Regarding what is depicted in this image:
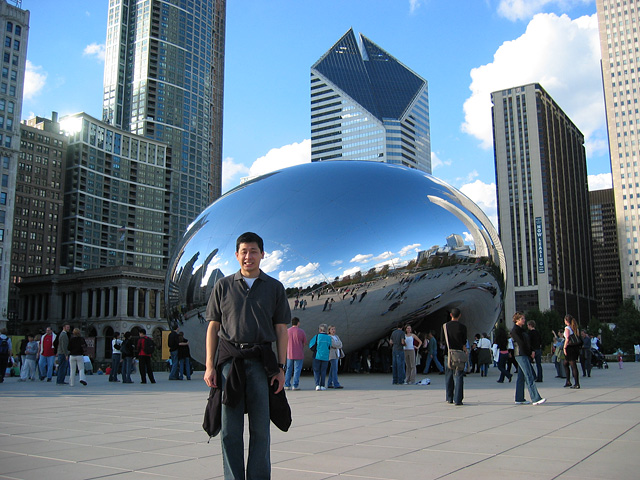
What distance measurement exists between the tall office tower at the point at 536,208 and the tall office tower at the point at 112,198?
8240cm

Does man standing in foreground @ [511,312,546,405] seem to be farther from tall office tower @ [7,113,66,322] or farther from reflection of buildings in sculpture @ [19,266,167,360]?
tall office tower @ [7,113,66,322]

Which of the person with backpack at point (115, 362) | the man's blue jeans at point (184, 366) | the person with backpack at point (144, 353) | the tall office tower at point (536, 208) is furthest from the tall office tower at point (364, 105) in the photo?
the person with backpack at point (144, 353)

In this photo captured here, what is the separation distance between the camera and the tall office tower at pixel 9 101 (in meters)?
82.0

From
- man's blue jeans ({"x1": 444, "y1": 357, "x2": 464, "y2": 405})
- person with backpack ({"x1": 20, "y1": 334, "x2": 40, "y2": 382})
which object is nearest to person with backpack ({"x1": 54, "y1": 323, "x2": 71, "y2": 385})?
person with backpack ({"x1": 20, "y1": 334, "x2": 40, "y2": 382})

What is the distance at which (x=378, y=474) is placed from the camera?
4.32 m

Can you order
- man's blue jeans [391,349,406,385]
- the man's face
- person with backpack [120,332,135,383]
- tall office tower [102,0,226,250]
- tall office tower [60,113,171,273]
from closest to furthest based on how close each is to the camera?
the man's face, man's blue jeans [391,349,406,385], person with backpack [120,332,135,383], tall office tower [60,113,171,273], tall office tower [102,0,226,250]

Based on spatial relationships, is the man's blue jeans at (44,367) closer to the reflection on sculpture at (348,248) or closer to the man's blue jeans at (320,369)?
the reflection on sculpture at (348,248)

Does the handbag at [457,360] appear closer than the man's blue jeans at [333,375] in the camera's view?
Yes

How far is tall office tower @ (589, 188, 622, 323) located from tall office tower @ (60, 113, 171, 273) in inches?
4968

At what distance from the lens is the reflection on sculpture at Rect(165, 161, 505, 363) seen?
14.0 m

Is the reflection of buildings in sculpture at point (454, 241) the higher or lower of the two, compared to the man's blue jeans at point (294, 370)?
higher

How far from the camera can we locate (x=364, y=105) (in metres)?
171

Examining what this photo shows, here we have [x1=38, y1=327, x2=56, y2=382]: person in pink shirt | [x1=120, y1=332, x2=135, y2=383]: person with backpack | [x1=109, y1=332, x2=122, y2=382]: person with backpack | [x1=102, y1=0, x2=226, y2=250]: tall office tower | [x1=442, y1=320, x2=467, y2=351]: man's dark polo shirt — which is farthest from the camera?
[x1=102, y1=0, x2=226, y2=250]: tall office tower

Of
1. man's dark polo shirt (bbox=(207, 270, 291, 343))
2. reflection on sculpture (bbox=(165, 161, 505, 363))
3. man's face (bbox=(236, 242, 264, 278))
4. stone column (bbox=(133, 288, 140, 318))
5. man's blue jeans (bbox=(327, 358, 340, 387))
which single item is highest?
stone column (bbox=(133, 288, 140, 318))
